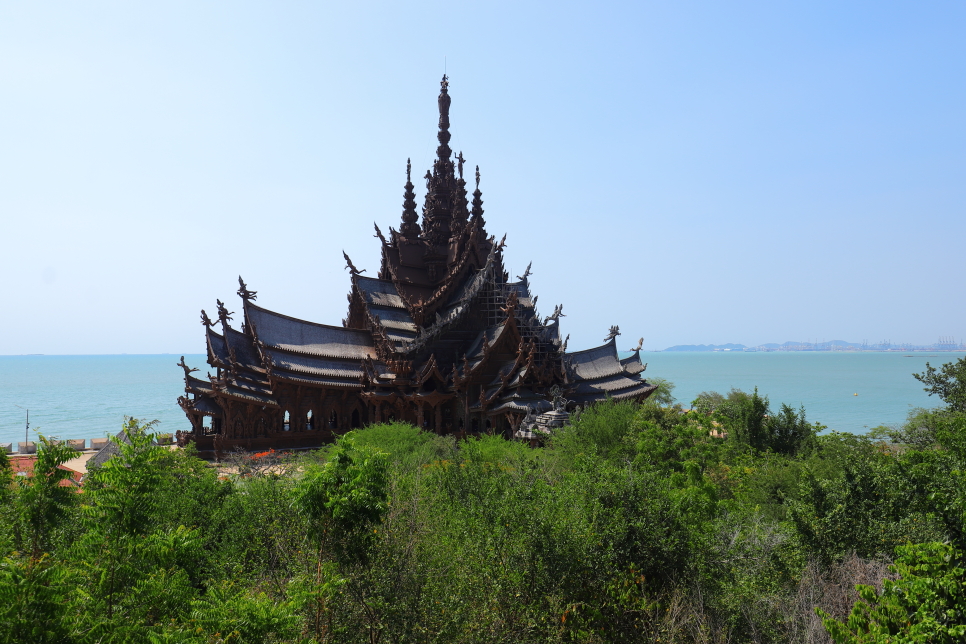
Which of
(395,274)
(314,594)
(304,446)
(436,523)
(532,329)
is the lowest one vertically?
(304,446)

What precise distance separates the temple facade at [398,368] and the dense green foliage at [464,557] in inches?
582

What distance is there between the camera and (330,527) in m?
7.36

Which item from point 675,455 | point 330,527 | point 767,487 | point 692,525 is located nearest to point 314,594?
point 330,527

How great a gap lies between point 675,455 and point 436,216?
82.5 feet

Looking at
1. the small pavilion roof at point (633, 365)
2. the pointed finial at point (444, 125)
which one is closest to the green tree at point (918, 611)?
the small pavilion roof at point (633, 365)

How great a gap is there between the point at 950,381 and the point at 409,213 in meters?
34.1

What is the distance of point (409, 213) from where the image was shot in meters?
40.4

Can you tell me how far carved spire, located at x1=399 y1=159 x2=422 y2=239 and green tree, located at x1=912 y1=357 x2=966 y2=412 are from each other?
31128 mm

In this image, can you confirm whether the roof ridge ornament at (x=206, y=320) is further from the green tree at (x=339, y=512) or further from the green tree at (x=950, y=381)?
the green tree at (x=950, y=381)

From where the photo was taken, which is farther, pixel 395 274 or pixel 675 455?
pixel 395 274

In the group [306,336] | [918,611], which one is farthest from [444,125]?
[918,611]

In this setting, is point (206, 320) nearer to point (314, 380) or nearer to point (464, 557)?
point (314, 380)

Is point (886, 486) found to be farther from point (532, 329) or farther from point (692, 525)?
point (532, 329)

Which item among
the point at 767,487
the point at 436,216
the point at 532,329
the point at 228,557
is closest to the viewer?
the point at 228,557
